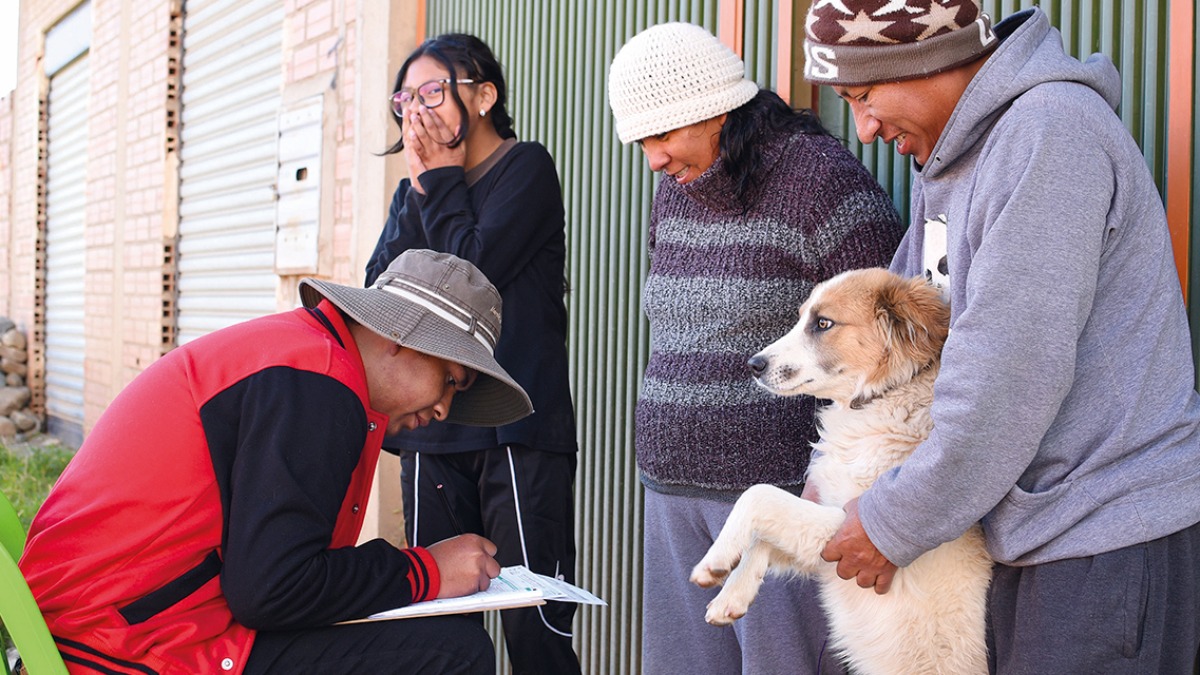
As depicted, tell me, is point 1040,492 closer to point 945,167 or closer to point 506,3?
point 945,167

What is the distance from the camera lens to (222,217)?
26.1ft

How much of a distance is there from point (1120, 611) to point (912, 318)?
722 mm

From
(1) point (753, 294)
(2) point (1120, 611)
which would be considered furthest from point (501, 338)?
(2) point (1120, 611)

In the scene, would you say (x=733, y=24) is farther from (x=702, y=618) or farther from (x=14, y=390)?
(x=14, y=390)

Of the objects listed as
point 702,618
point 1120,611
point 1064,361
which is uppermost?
point 1064,361

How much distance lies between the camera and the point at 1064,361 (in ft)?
5.68

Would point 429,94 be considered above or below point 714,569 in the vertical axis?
above

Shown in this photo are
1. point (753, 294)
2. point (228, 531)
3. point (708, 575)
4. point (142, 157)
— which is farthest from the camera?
point (142, 157)

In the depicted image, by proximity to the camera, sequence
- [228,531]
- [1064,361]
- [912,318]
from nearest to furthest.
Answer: [1064,361] → [228,531] → [912,318]

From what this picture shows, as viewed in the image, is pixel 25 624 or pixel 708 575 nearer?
pixel 25 624

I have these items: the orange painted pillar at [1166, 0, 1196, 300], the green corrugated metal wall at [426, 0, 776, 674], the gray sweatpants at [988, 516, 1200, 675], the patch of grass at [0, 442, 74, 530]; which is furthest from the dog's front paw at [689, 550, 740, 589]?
the patch of grass at [0, 442, 74, 530]

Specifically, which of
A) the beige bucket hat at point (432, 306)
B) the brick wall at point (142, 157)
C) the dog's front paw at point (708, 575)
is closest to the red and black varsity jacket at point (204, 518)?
the beige bucket hat at point (432, 306)

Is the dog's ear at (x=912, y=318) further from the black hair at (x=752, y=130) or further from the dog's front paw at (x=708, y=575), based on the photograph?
the dog's front paw at (x=708, y=575)

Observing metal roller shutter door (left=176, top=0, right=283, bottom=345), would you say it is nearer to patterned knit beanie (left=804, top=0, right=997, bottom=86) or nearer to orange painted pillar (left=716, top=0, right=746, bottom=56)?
orange painted pillar (left=716, top=0, right=746, bottom=56)
